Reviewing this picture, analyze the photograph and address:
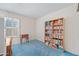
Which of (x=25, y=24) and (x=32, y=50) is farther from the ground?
(x=25, y=24)

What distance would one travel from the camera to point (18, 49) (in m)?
2.25

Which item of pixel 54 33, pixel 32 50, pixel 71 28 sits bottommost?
pixel 32 50

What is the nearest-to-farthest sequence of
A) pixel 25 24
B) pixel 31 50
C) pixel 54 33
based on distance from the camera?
1. pixel 25 24
2. pixel 31 50
3. pixel 54 33

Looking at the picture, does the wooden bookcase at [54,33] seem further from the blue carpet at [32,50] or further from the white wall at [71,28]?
the blue carpet at [32,50]

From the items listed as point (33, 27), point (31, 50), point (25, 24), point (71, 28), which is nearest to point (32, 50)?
point (31, 50)

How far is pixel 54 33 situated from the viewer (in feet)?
10.5

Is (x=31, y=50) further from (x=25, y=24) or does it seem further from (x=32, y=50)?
(x=25, y=24)

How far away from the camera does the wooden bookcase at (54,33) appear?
2.93m

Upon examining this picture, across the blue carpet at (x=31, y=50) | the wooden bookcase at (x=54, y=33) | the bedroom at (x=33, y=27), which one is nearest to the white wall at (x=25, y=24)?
the bedroom at (x=33, y=27)

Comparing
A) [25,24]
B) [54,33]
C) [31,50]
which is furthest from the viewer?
[54,33]

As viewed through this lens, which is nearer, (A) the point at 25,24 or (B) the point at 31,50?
(A) the point at 25,24

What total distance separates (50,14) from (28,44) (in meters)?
1.26

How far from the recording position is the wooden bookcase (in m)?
2.93

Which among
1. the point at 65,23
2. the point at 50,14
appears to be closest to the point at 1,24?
the point at 65,23
